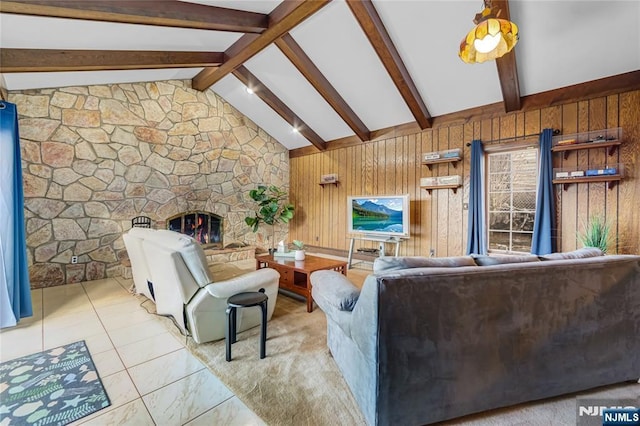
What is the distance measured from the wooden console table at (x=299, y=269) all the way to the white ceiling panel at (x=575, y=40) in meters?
3.29

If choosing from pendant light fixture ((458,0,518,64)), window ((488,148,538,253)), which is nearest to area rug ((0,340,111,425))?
pendant light fixture ((458,0,518,64))

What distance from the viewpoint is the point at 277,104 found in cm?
530

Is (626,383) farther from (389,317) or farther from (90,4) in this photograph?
(90,4)

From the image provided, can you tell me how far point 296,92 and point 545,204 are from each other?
420 cm

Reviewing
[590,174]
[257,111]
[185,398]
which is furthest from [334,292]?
[257,111]

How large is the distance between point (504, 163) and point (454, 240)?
139cm

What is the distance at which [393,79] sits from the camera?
3.77m

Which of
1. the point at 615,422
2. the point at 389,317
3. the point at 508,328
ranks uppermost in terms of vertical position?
the point at 389,317

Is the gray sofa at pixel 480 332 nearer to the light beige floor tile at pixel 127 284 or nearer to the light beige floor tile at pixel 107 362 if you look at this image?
the light beige floor tile at pixel 107 362

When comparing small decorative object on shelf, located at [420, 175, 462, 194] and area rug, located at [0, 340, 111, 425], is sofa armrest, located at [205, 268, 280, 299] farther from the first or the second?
small decorative object on shelf, located at [420, 175, 462, 194]

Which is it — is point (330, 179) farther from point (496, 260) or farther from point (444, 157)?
point (496, 260)

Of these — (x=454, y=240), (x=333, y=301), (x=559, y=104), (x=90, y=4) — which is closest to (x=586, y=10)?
(x=559, y=104)

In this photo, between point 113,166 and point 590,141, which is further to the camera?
point 113,166

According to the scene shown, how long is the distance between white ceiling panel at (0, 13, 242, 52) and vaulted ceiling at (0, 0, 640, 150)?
15 mm
